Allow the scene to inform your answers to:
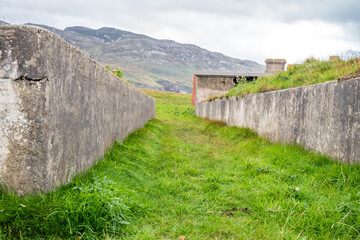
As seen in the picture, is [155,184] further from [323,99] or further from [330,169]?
[323,99]

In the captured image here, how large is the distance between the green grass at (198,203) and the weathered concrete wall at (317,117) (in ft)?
0.79

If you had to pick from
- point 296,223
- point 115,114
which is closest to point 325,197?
point 296,223

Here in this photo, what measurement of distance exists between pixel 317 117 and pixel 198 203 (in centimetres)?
252

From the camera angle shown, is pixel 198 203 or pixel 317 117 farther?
pixel 317 117

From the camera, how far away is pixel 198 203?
10.00 feet

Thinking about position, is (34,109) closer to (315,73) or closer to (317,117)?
(317,117)

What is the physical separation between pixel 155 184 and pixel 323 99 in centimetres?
287

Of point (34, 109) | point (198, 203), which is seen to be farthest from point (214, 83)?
point (34, 109)

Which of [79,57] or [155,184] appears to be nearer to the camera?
[79,57]

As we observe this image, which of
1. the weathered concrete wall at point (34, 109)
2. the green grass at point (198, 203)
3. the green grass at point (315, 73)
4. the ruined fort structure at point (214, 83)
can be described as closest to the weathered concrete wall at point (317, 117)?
the green grass at point (198, 203)

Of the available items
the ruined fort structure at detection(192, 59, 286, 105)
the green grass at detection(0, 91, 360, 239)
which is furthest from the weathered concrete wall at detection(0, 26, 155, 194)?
the ruined fort structure at detection(192, 59, 286, 105)

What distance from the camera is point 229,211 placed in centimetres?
287

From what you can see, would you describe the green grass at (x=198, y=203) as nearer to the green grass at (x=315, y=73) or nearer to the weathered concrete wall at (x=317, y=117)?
the weathered concrete wall at (x=317, y=117)

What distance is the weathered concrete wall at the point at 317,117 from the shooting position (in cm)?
336
